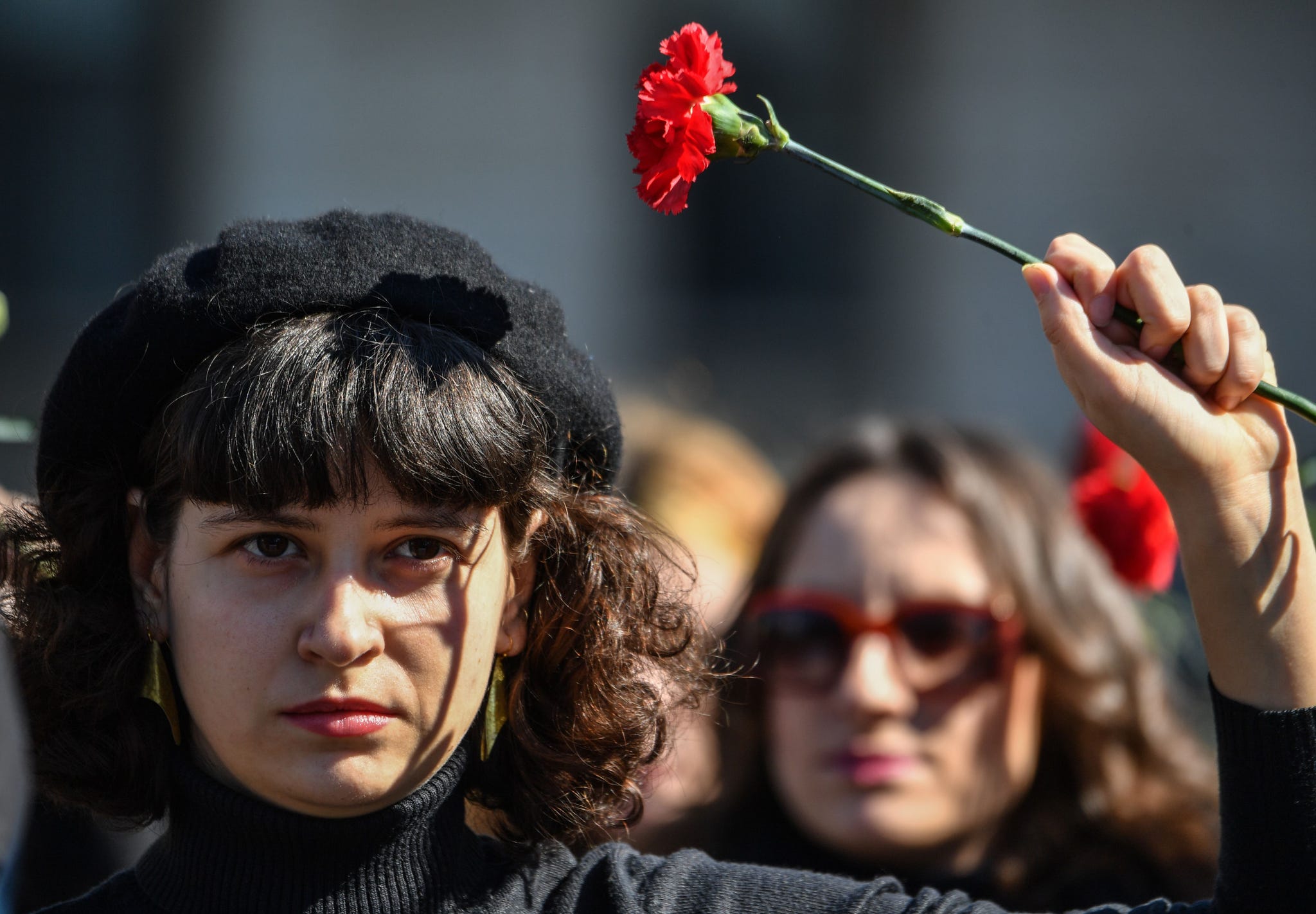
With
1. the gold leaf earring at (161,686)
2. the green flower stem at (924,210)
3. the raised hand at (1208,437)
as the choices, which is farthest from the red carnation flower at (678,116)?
the gold leaf earring at (161,686)

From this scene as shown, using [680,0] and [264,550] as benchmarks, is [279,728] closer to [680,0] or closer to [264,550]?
[264,550]

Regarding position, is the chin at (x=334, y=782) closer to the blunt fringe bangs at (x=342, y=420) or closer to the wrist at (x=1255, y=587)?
the blunt fringe bangs at (x=342, y=420)

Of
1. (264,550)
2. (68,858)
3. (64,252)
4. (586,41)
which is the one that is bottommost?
(68,858)

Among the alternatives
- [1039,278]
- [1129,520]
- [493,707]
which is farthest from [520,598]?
[1129,520]

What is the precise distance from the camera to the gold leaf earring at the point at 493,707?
1.75m

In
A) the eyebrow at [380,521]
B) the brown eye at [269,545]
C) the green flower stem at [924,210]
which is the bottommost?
the brown eye at [269,545]

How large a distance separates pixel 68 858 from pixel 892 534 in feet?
4.83

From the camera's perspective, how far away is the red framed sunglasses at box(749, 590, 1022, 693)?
2592mm

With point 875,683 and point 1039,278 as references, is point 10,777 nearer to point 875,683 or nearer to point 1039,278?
point 1039,278

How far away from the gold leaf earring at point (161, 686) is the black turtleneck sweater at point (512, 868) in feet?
0.18

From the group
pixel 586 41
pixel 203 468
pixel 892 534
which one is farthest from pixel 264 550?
pixel 586 41

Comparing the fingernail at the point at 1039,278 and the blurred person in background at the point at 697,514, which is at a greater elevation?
the fingernail at the point at 1039,278

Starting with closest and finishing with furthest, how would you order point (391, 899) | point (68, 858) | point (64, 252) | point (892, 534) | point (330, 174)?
point (391, 899) < point (68, 858) < point (892, 534) < point (330, 174) < point (64, 252)

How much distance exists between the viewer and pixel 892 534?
2721mm
